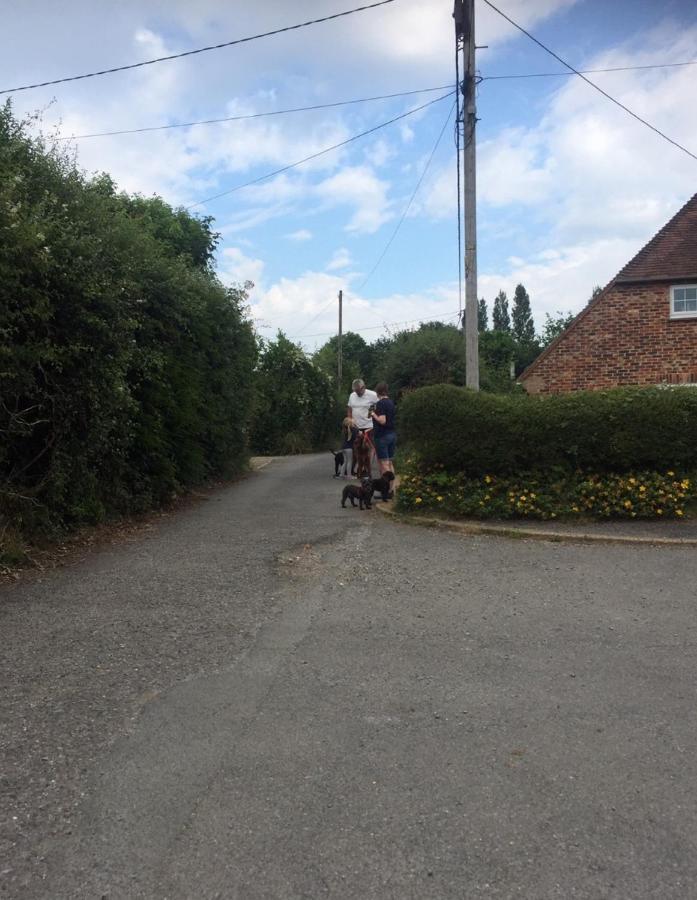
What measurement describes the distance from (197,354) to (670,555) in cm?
772

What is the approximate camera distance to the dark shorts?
11305 mm

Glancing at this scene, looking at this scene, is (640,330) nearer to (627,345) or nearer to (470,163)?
(627,345)

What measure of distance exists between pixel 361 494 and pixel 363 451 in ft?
6.72

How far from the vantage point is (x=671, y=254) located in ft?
52.7

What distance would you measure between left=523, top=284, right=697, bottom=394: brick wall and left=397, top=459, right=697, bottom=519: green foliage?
7.41m

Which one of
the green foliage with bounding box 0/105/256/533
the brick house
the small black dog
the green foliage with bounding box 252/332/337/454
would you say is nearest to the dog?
the small black dog

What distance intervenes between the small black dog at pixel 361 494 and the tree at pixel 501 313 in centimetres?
9900

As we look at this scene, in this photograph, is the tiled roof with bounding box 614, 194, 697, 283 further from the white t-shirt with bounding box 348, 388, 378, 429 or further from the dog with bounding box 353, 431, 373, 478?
the dog with bounding box 353, 431, 373, 478

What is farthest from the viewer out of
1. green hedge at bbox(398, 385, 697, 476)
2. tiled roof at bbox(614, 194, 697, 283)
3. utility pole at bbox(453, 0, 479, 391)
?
tiled roof at bbox(614, 194, 697, 283)

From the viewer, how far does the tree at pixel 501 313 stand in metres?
107

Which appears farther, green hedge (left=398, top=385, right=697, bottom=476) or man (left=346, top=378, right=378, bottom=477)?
man (left=346, top=378, right=378, bottom=477)

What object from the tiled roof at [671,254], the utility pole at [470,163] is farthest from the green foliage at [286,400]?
the utility pole at [470,163]

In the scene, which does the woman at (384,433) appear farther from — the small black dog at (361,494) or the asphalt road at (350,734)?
the asphalt road at (350,734)

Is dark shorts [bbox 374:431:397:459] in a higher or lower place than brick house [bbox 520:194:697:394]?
lower
